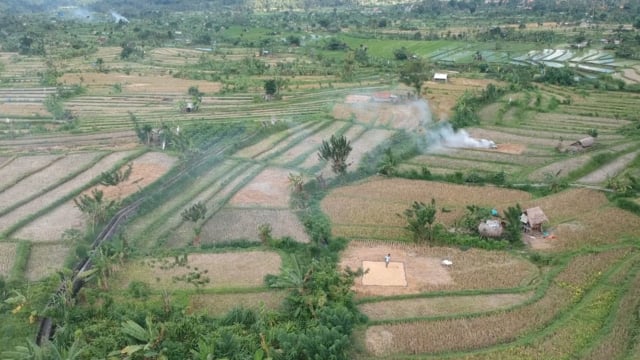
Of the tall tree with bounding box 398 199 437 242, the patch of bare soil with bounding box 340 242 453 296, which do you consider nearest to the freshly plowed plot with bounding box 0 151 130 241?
the patch of bare soil with bounding box 340 242 453 296

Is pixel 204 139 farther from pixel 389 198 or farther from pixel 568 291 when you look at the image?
pixel 568 291

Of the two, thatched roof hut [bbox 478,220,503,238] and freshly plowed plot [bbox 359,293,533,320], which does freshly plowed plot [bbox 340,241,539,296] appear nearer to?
freshly plowed plot [bbox 359,293,533,320]

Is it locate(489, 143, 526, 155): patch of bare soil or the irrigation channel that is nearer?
the irrigation channel

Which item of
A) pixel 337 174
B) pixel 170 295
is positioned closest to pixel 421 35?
pixel 337 174

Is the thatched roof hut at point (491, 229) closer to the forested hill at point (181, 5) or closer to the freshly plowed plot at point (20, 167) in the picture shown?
the freshly plowed plot at point (20, 167)

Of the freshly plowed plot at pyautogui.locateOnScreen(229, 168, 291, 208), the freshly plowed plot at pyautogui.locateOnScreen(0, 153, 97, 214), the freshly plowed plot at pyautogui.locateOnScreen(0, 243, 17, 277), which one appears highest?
the freshly plowed plot at pyautogui.locateOnScreen(0, 153, 97, 214)

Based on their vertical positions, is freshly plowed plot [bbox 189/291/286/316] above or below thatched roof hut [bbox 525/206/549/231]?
below

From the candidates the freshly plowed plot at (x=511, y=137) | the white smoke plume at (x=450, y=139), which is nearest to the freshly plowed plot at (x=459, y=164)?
the white smoke plume at (x=450, y=139)
